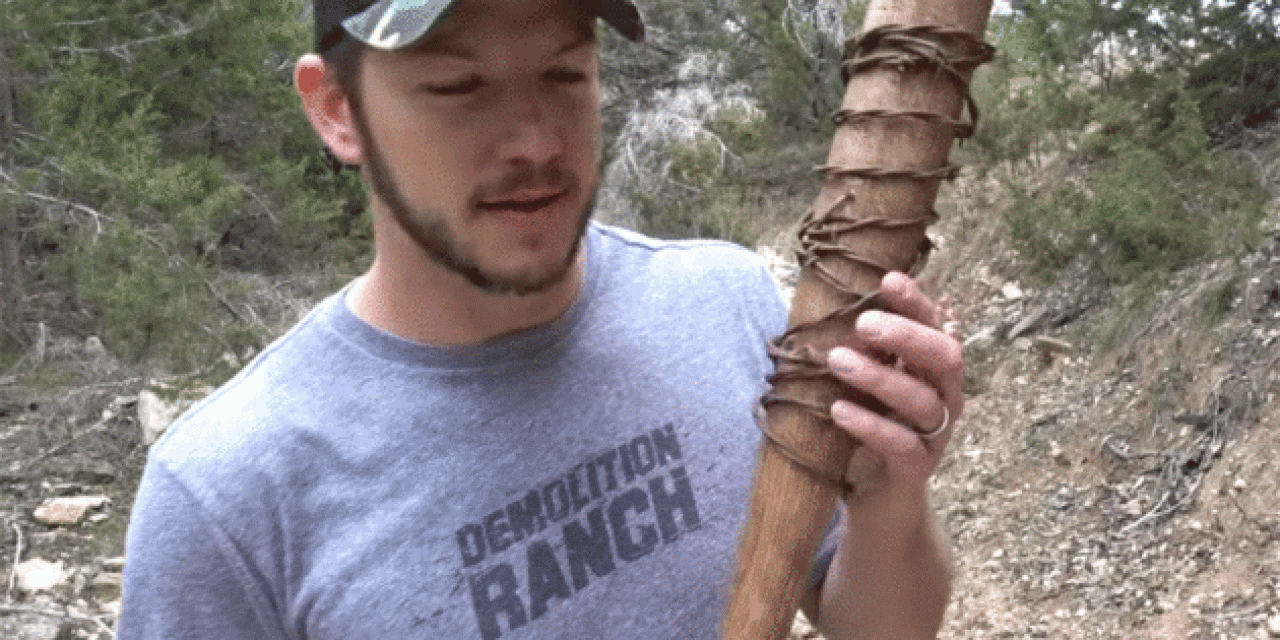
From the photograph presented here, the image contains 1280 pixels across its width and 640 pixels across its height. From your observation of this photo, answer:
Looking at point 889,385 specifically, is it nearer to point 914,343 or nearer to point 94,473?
point 914,343

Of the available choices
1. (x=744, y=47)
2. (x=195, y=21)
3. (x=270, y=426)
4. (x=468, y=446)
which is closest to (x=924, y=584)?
(x=468, y=446)

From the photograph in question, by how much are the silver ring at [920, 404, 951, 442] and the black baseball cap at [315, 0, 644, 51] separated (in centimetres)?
61

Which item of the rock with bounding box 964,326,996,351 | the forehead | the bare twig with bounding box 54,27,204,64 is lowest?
the rock with bounding box 964,326,996,351

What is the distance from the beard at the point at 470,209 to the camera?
131cm

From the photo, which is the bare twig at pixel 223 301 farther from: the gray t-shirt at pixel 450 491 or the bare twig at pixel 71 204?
the gray t-shirt at pixel 450 491

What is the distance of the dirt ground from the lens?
444 cm

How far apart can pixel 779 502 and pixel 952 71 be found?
475 millimetres

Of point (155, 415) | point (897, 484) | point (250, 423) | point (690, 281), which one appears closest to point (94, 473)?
point (155, 415)

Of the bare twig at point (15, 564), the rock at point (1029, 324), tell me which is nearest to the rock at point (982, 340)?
the rock at point (1029, 324)

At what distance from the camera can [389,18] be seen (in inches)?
50.4

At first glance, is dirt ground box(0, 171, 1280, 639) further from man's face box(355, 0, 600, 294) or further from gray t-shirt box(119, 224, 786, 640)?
man's face box(355, 0, 600, 294)

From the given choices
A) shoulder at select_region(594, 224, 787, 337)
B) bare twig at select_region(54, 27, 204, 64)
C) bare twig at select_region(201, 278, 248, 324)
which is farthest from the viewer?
bare twig at select_region(54, 27, 204, 64)

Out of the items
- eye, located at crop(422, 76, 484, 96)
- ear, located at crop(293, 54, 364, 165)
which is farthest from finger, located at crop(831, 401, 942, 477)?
ear, located at crop(293, 54, 364, 165)

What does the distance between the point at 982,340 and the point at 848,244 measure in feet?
20.4
